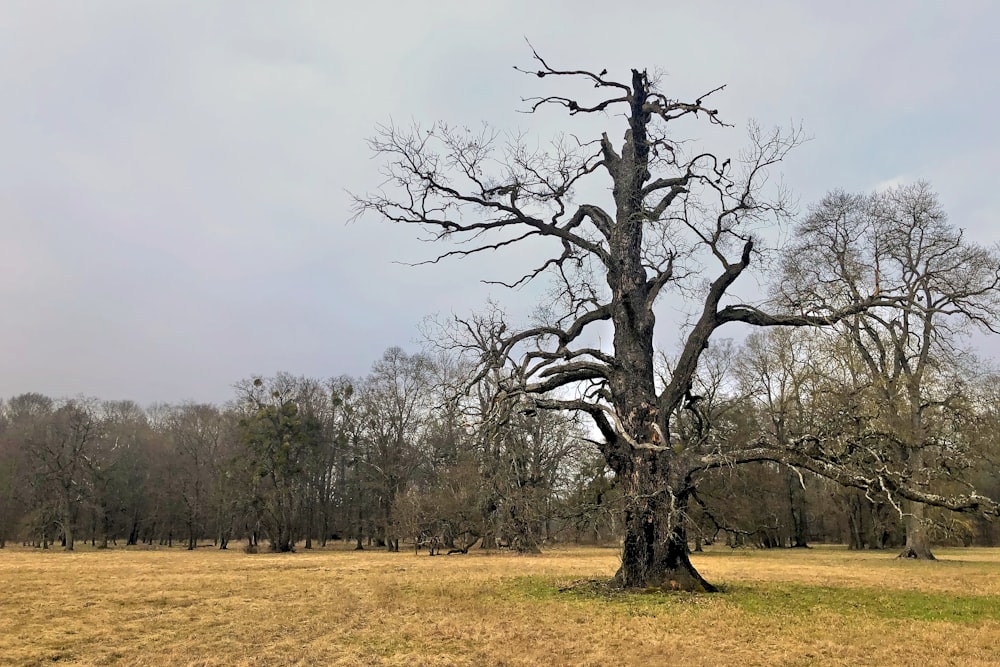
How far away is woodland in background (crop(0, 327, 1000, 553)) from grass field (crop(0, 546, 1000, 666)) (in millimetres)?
13607

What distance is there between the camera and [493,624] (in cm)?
1019

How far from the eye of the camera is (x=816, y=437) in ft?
39.8

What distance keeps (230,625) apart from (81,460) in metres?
38.1

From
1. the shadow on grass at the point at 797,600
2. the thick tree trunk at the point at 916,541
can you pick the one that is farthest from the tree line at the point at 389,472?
the shadow on grass at the point at 797,600

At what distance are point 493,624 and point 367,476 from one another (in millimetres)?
39334

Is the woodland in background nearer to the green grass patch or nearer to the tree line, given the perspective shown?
the tree line

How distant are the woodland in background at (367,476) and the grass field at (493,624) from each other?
13607mm

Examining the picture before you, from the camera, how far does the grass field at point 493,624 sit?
26.6 feet

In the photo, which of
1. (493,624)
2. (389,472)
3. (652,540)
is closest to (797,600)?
(652,540)

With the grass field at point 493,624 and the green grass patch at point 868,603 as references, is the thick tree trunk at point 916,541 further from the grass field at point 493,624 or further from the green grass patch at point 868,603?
the green grass patch at point 868,603

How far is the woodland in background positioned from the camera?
113 feet

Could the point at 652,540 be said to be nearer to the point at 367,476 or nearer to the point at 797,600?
the point at 797,600

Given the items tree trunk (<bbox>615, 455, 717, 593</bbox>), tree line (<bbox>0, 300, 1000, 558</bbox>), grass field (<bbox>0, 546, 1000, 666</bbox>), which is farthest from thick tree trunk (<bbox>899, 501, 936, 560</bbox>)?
tree trunk (<bbox>615, 455, 717, 593</bbox>)

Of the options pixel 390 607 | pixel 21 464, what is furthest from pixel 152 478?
pixel 390 607
